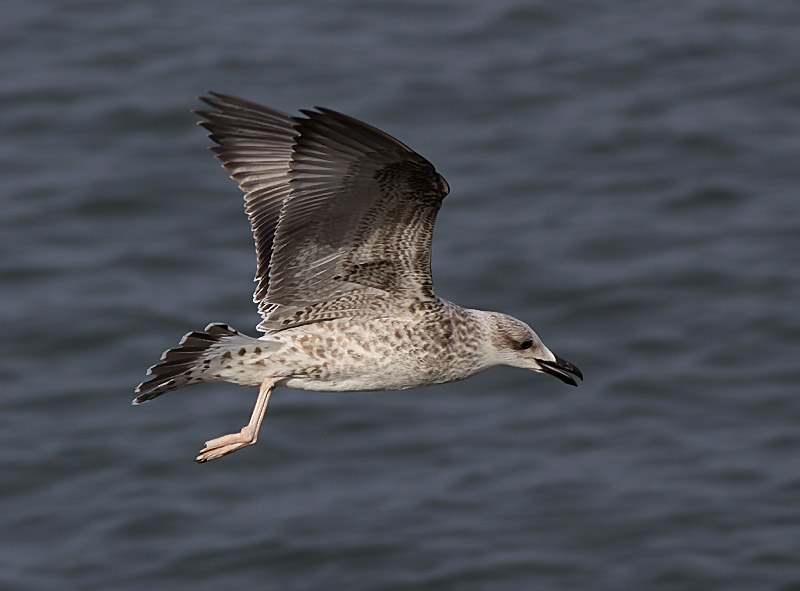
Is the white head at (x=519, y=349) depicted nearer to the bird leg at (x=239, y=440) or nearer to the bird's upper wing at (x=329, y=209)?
the bird's upper wing at (x=329, y=209)

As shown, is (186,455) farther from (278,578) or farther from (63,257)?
(63,257)

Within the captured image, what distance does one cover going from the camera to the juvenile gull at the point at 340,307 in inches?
293

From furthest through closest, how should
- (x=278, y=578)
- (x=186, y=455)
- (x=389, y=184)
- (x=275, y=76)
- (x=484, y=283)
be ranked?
1. (x=275, y=76)
2. (x=484, y=283)
3. (x=186, y=455)
4. (x=278, y=578)
5. (x=389, y=184)

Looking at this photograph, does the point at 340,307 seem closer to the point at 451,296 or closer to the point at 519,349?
the point at 519,349

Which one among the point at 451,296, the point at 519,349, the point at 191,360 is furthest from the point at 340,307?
the point at 451,296

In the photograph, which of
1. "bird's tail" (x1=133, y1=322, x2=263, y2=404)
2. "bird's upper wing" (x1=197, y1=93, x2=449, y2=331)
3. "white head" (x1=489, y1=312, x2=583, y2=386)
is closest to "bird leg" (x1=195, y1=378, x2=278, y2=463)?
"bird's tail" (x1=133, y1=322, x2=263, y2=404)

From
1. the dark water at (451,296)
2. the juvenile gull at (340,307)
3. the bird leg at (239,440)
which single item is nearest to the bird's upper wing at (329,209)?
the juvenile gull at (340,307)

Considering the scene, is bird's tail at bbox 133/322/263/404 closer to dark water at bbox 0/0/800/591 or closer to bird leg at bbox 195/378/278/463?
bird leg at bbox 195/378/278/463

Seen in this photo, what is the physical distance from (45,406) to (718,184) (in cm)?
759

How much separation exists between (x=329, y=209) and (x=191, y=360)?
42.2 inches

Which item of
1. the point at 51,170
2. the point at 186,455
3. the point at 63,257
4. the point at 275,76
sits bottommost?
the point at 186,455

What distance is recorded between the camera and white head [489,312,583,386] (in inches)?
325

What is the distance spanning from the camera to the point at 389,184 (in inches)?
288

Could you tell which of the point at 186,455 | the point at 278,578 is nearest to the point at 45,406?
the point at 186,455
